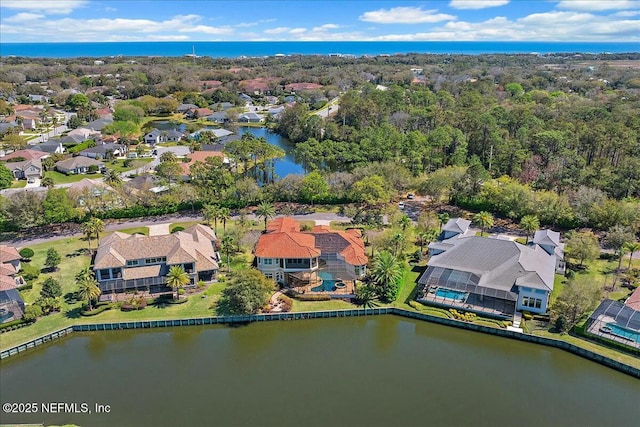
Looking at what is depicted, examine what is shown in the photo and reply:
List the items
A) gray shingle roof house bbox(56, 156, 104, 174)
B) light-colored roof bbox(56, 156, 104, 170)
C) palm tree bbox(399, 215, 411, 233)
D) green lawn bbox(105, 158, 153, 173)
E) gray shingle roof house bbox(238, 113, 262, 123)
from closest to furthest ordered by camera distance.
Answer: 1. palm tree bbox(399, 215, 411, 233)
2. gray shingle roof house bbox(56, 156, 104, 174)
3. light-colored roof bbox(56, 156, 104, 170)
4. green lawn bbox(105, 158, 153, 173)
5. gray shingle roof house bbox(238, 113, 262, 123)

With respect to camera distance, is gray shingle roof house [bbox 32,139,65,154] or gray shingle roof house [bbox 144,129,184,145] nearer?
gray shingle roof house [bbox 32,139,65,154]

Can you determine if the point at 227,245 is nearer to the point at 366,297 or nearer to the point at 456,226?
the point at 366,297

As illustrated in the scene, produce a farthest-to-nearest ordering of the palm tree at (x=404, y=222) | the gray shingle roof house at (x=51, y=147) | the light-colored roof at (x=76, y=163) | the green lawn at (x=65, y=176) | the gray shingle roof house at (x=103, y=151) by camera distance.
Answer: the gray shingle roof house at (x=51, y=147) < the gray shingle roof house at (x=103, y=151) < the light-colored roof at (x=76, y=163) < the green lawn at (x=65, y=176) < the palm tree at (x=404, y=222)

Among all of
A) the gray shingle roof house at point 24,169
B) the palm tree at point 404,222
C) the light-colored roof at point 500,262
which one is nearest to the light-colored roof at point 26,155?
the gray shingle roof house at point 24,169

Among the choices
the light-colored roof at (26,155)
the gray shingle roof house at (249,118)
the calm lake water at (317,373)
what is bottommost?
the calm lake water at (317,373)

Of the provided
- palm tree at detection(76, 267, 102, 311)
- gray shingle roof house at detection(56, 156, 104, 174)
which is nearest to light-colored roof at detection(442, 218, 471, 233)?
palm tree at detection(76, 267, 102, 311)

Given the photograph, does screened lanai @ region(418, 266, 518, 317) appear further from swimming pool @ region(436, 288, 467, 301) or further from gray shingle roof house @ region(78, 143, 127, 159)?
gray shingle roof house @ region(78, 143, 127, 159)

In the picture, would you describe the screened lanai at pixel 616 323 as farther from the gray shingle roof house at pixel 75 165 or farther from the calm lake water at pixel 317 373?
A: the gray shingle roof house at pixel 75 165
